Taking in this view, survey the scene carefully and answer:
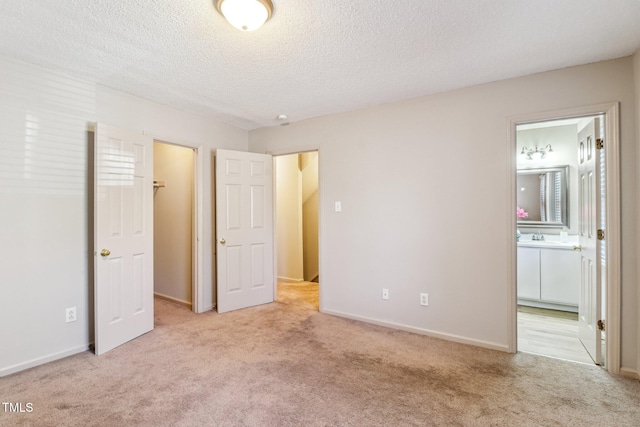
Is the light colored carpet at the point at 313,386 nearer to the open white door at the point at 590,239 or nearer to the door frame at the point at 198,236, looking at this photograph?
the open white door at the point at 590,239

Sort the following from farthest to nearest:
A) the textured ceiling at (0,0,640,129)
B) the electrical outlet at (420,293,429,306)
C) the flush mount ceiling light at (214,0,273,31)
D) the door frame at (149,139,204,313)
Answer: the door frame at (149,139,204,313) < the electrical outlet at (420,293,429,306) < the textured ceiling at (0,0,640,129) < the flush mount ceiling light at (214,0,273,31)

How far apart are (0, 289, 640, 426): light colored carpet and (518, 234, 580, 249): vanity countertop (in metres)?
1.80

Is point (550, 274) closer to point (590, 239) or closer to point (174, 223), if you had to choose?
point (590, 239)

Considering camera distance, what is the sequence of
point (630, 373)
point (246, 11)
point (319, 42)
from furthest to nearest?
point (630, 373) < point (319, 42) < point (246, 11)

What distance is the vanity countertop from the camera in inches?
148

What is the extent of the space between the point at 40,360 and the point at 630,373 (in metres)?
4.48

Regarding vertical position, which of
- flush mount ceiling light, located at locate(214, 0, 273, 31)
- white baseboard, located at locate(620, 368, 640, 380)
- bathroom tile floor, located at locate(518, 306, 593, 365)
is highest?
flush mount ceiling light, located at locate(214, 0, 273, 31)

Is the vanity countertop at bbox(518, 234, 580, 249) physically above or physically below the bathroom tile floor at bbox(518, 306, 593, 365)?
above

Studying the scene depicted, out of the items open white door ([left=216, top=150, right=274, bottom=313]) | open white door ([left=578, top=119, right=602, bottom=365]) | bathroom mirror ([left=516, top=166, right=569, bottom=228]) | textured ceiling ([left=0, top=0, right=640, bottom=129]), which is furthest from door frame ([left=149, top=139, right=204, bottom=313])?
bathroom mirror ([left=516, top=166, right=569, bottom=228])

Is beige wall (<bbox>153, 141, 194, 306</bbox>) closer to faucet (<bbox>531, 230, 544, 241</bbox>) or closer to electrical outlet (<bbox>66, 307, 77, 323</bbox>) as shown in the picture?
electrical outlet (<bbox>66, 307, 77, 323</bbox>)

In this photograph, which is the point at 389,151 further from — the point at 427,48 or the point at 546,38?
the point at 546,38

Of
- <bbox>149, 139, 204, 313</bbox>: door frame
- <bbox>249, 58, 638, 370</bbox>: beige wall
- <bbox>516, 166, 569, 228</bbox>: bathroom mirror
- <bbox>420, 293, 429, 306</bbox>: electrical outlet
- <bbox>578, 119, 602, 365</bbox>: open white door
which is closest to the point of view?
<bbox>249, 58, 638, 370</bbox>: beige wall

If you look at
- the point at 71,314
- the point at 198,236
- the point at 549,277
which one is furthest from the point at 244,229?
the point at 549,277

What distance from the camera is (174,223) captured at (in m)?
4.11
